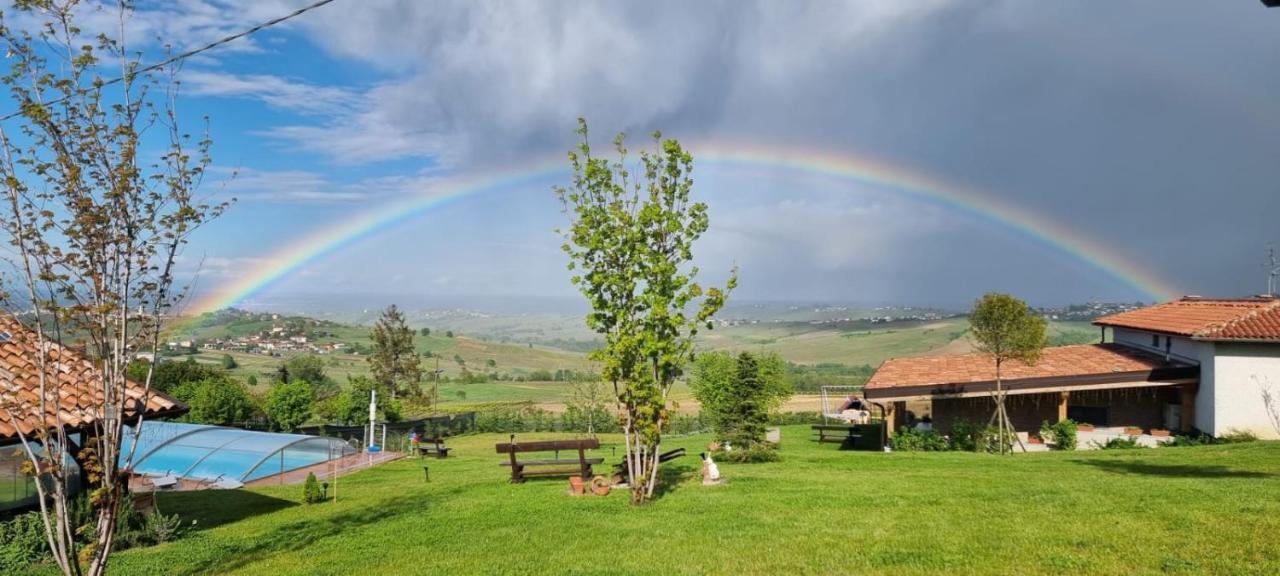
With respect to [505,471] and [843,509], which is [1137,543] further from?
[505,471]

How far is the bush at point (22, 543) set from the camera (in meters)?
9.35

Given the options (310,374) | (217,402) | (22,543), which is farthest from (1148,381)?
(310,374)

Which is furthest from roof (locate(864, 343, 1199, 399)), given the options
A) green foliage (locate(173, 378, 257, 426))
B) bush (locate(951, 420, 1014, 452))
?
green foliage (locate(173, 378, 257, 426))

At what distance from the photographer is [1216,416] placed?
22031 mm

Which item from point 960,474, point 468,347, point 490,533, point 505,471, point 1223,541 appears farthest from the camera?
point 468,347

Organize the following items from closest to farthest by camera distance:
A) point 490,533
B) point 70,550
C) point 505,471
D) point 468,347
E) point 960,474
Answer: point 70,550 → point 490,533 → point 960,474 → point 505,471 → point 468,347

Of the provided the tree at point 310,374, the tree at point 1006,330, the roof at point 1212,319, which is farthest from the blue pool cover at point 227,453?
the tree at point 310,374

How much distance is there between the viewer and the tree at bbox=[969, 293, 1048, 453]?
867 inches

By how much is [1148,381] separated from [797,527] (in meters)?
20.6

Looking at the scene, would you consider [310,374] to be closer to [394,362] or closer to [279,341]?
[394,362]

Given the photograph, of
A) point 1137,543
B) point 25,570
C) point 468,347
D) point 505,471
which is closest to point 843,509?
point 1137,543

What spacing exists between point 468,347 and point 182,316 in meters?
124

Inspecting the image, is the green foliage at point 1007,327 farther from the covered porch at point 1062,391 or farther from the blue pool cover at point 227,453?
the blue pool cover at point 227,453

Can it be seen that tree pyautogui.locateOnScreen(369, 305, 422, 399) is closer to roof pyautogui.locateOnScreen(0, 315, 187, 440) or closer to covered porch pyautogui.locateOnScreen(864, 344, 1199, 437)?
covered porch pyautogui.locateOnScreen(864, 344, 1199, 437)
